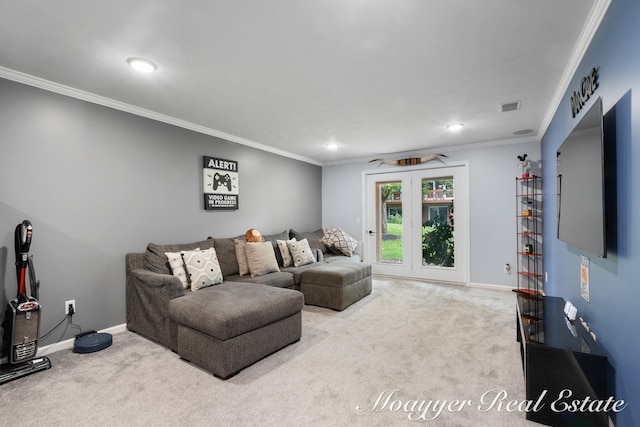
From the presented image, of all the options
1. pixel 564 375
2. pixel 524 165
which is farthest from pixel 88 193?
pixel 524 165

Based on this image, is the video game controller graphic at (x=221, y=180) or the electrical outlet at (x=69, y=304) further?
the video game controller graphic at (x=221, y=180)

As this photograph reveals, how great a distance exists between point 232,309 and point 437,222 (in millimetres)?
4075

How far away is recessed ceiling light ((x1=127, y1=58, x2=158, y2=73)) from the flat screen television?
286 centimetres

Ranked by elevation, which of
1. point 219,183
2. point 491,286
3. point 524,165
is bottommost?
point 491,286

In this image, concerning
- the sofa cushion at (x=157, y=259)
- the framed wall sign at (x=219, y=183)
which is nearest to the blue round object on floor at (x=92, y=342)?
the sofa cushion at (x=157, y=259)

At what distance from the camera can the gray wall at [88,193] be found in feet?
8.22

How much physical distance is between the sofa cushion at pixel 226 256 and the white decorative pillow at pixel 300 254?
0.87 metres

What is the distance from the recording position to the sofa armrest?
2672 mm

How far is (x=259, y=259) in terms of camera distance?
3.81 meters

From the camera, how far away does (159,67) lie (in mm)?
2373

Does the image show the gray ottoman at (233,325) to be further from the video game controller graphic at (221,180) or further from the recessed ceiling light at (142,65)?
the recessed ceiling light at (142,65)

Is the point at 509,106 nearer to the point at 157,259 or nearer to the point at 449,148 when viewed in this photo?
the point at 449,148

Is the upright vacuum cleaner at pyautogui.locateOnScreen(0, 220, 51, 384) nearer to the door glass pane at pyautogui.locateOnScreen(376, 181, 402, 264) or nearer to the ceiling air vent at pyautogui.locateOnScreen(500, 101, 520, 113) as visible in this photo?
the ceiling air vent at pyautogui.locateOnScreen(500, 101, 520, 113)

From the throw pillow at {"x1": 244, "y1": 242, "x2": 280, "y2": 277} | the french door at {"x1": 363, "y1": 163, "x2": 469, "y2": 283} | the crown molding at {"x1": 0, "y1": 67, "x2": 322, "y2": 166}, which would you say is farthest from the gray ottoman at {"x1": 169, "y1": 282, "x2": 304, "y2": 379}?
the french door at {"x1": 363, "y1": 163, "x2": 469, "y2": 283}
